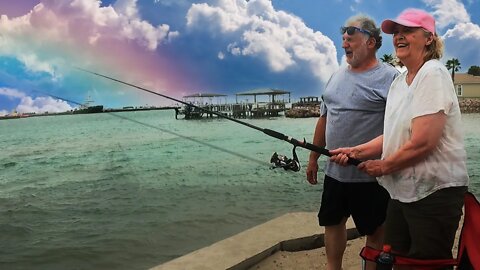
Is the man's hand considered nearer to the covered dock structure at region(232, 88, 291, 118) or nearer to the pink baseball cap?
the pink baseball cap

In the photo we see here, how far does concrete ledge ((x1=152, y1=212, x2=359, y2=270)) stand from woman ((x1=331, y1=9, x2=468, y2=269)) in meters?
1.33

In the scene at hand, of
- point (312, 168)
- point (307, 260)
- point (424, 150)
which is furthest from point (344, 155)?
point (307, 260)

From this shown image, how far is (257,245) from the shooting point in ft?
8.78

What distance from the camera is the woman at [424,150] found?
3.82ft

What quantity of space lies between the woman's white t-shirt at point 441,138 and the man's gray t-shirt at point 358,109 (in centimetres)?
51

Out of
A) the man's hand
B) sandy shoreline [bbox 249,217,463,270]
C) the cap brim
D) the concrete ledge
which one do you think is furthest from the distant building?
the cap brim

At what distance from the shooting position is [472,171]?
339 inches

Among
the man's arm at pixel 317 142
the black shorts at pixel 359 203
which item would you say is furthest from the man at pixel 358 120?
the man's arm at pixel 317 142

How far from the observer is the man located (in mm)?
1757

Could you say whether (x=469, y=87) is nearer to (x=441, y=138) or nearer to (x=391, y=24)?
(x=391, y=24)

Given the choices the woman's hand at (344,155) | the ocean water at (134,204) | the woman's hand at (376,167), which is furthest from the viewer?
the ocean water at (134,204)

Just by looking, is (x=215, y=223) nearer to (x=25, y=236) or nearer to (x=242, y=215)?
(x=242, y=215)

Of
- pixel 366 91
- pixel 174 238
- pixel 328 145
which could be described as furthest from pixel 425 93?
pixel 174 238

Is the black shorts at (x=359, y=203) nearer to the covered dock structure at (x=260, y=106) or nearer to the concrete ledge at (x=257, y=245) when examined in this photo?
the concrete ledge at (x=257, y=245)
